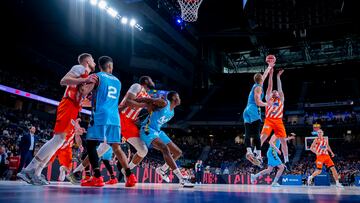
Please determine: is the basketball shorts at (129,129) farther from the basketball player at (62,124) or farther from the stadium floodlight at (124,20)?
the stadium floodlight at (124,20)

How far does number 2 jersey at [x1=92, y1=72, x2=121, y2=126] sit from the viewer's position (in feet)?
16.1

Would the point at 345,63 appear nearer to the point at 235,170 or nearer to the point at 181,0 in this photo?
the point at 235,170

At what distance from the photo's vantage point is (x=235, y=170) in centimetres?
3028

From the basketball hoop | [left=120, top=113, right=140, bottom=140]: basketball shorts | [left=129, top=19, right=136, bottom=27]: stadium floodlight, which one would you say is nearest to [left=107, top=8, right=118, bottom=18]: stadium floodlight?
[left=129, top=19, right=136, bottom=27]: stadium floodlight

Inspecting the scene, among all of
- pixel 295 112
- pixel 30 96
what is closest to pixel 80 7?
pixel 30 96

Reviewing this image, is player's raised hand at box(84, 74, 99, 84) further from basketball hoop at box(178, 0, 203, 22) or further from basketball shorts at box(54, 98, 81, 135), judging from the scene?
basketball hoop at box(178, 0, 203, 22)

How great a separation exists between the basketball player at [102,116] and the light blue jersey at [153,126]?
684 mm

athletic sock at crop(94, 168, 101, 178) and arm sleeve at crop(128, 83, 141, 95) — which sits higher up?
arm sleeve at crop(128, 83, 141, 95)

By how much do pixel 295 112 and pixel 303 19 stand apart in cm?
2593

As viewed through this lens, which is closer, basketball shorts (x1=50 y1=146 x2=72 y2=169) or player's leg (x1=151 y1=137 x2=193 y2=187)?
player's leg (x1=151 y1=137 x2=193 y2=187)

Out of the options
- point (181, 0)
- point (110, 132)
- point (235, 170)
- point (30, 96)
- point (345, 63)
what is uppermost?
point (345, 63)

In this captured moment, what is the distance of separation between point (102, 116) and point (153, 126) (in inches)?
46.8

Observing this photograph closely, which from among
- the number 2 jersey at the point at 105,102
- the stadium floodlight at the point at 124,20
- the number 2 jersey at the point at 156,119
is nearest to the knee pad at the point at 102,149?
the number 2 jersey at the point at 156,119

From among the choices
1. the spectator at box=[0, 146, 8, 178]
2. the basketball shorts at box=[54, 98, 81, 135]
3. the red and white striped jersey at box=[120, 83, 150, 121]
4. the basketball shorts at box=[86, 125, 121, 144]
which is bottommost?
the spectator at box=[0, 146, 8, 178]
